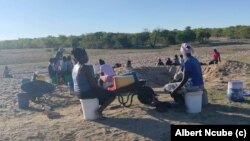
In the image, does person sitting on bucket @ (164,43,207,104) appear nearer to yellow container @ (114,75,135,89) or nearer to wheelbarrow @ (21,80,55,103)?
yellow container @ (114,75,135,89)

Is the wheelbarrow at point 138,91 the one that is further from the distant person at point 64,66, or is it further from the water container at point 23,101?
the distant person at point 64,66

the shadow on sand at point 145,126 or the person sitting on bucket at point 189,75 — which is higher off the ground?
the person sitting on bucket at point 189,75

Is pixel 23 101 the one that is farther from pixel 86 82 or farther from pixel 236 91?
pixel 236 91

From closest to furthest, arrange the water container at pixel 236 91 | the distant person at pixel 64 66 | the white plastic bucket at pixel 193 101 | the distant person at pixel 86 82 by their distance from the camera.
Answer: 1. the distant person at pixel 86 82
2. the white plastic bucket at pixel 193 101
3. the water container at pixel 236 91
4. the distant person at pixel 64 66

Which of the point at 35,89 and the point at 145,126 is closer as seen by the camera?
the point at 145,126

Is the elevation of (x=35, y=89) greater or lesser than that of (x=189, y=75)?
lesser

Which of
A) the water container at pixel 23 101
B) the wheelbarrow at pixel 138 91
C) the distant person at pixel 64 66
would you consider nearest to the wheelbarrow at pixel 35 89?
the water container at pixel 23 101

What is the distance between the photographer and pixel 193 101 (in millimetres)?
8344

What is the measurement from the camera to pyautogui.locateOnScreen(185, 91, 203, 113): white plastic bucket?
8320mm

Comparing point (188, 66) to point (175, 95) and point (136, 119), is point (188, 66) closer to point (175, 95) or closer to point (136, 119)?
point (175, 95)

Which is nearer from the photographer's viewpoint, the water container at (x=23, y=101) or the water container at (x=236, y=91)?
the water container at (x=236, y=91)

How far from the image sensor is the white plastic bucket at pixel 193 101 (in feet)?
27.3

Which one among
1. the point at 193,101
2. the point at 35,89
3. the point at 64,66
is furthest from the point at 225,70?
the point at 193,101

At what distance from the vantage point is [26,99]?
37.6 ft
